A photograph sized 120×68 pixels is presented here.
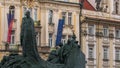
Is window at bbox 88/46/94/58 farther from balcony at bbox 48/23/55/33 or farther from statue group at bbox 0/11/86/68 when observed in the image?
statue group at bbox 0/11/86/68

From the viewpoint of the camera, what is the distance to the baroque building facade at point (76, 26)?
5162 cm

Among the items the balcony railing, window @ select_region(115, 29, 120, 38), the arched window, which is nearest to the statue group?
the arched window

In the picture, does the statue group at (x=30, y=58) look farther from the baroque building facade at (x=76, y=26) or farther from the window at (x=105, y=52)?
the window at (x=105, y=52)

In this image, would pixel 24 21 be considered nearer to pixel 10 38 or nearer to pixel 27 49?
pixel 27 49

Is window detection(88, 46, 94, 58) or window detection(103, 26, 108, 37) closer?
window detection(88, 46, 94, 58)

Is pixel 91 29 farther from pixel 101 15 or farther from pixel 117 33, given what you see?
pixel 117 33

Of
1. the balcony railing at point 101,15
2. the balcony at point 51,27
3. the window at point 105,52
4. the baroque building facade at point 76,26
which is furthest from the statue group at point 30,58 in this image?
the window at point 105,52

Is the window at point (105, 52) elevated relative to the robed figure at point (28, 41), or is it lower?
lower

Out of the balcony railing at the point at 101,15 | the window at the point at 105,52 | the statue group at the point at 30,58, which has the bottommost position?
the window at the point at 105,52

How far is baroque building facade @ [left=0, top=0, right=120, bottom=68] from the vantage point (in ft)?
169

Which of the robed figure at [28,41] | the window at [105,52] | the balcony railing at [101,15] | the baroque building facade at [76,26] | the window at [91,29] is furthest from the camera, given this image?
the window at [105,52]

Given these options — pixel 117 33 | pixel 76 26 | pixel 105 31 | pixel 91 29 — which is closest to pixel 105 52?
pixel 105 31

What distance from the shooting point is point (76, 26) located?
55875 mm

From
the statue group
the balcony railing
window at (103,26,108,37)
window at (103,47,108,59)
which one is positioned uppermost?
the balcony railing
